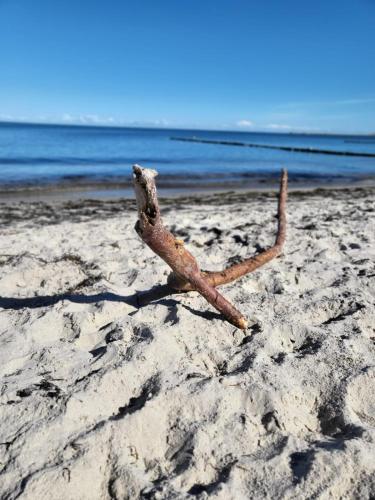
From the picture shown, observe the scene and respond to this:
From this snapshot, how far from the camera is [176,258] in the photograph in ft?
8.64

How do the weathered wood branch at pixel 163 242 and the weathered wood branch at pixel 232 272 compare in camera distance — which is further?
the weathered wood branch at pixel 232 272

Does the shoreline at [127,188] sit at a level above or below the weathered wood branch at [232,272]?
below

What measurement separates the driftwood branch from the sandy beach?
14 cm

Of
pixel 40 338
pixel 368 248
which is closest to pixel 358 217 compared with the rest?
pixel 368 248

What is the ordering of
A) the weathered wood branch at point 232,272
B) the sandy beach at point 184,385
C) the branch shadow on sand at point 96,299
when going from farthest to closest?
the branch shadow on sand at point 96,299 → the weathered wood branch at point 232,272 → the sandy beach at point 184,385

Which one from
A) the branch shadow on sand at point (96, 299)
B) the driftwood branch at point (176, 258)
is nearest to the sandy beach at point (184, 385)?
the branch shadow on sand at point (96, 299)

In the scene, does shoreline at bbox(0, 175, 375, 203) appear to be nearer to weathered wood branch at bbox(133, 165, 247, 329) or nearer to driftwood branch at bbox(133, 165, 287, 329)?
driftwood branch at bbox(133, 165, 287, 329)

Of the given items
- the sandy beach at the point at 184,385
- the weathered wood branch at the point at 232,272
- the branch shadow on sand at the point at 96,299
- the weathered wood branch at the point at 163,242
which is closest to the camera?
the sandy beach at the point at 184,385

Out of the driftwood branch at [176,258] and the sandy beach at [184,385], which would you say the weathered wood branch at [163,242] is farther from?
the sandy beach at [184,385]

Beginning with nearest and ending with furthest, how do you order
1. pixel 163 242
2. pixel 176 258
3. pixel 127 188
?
1. pixel 163 242
2. pixel 176 258
3. pixel 127 188

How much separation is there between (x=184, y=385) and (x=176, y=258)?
851 millimetres

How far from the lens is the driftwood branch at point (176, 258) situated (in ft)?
7.29

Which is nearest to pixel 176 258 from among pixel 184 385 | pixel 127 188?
pixel 184 385

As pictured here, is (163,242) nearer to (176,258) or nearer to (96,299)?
(176,258)
